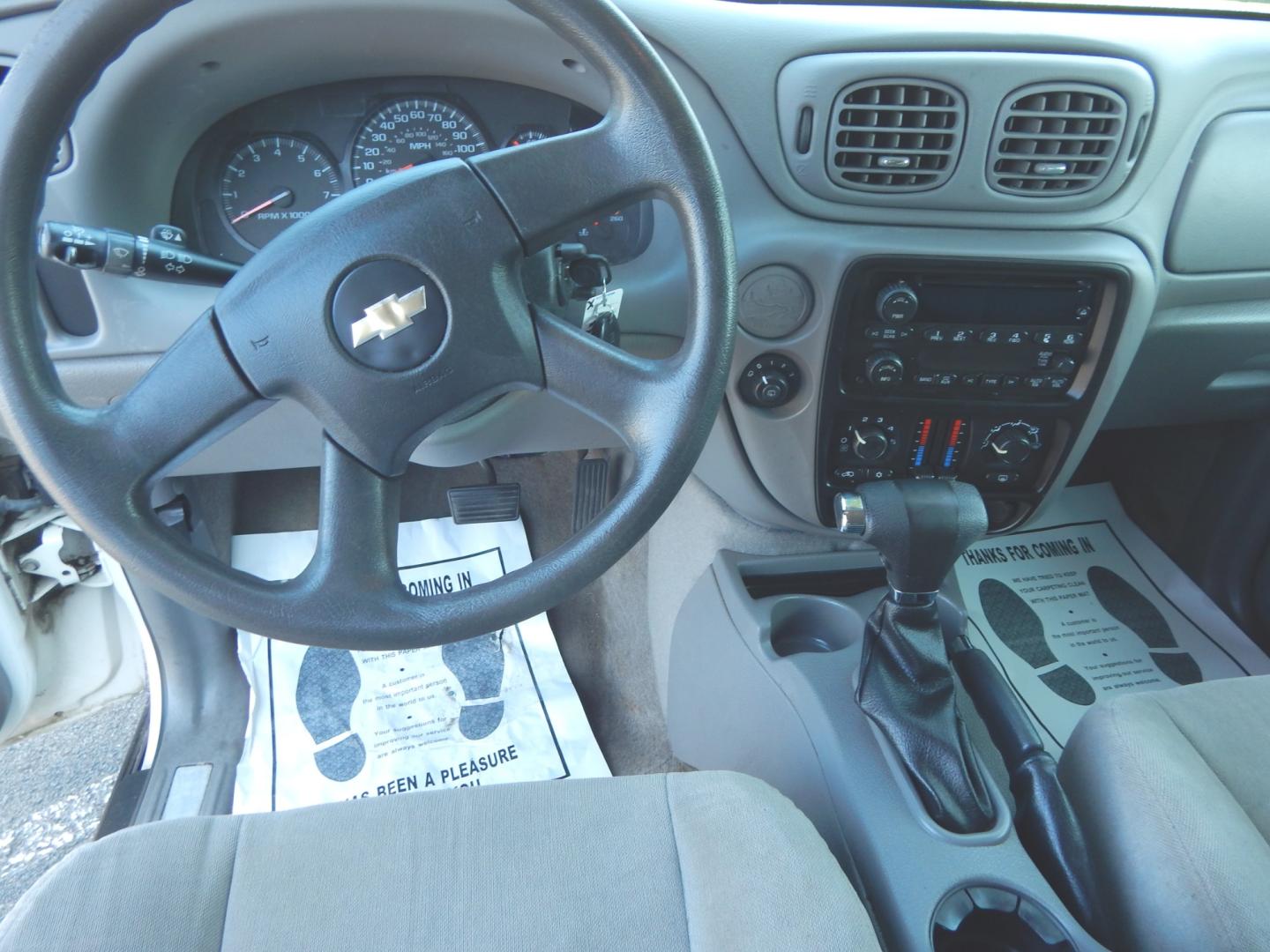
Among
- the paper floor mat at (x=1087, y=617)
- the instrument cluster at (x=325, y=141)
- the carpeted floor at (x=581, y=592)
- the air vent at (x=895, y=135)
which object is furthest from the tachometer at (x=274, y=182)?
the paper floor mat at (x=1087, y=617)

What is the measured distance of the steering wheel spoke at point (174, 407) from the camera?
66cm

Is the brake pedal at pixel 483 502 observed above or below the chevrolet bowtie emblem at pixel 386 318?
below

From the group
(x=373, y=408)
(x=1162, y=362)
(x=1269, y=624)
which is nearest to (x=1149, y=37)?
(x=1162, y=362)

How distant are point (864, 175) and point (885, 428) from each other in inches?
11.8

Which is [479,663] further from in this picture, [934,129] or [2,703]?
[934,129]

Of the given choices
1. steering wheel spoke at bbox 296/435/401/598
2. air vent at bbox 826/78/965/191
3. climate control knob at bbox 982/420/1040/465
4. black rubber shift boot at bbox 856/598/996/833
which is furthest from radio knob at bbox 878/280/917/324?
steering wheel spoke at bbox 296/435/401/598

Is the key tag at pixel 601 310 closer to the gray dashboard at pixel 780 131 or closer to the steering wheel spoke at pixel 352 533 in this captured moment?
the gray dashboard at pixel 780 131

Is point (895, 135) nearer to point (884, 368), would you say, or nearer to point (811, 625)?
point (884, 368)

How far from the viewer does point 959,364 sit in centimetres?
103

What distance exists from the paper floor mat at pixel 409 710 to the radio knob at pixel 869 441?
0.66 metres

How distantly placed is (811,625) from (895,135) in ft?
1.98

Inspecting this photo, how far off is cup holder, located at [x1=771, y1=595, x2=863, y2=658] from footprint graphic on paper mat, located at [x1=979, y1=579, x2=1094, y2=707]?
51 centimetres

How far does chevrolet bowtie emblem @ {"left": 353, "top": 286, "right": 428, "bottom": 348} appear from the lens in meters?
0.69

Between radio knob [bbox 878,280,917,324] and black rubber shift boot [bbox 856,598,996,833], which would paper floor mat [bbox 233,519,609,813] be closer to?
black rubber shift boot [bbox 856,598,996,833]
